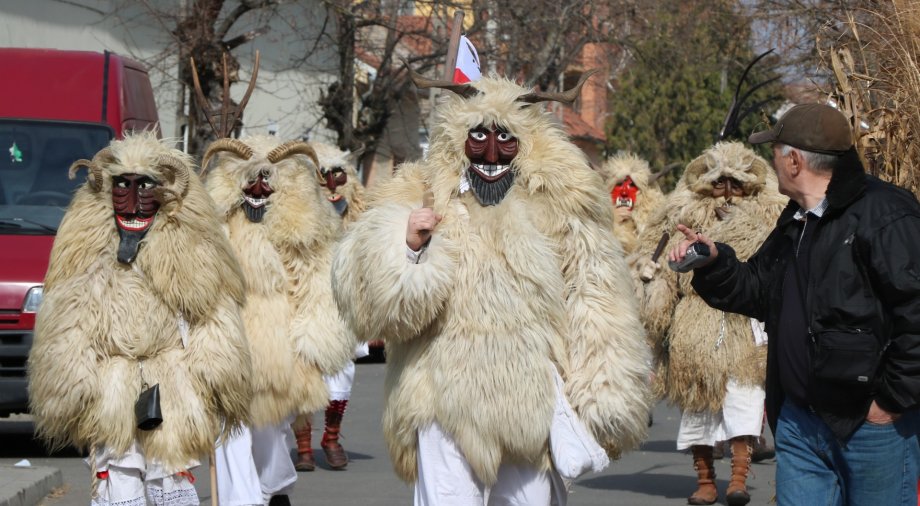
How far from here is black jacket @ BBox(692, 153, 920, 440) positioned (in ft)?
16.1

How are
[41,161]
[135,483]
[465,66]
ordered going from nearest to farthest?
[465,66]
[135,483]
[41,161]

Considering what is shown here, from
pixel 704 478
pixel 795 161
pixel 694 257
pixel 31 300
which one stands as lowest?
pixel 704 478

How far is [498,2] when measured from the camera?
22.9 m

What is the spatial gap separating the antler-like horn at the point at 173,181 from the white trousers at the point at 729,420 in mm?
3956

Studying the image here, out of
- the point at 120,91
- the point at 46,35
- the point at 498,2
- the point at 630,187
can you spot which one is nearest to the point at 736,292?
the point at 120,91

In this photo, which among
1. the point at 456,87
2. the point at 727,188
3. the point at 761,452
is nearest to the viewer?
the point at 456,87

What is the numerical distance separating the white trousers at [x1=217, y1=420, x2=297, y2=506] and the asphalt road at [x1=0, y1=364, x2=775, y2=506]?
2.56ft

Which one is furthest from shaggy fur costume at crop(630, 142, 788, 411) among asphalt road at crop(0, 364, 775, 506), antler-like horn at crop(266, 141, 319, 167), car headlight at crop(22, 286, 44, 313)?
car headlight at crop(22, 286, 44, 313)

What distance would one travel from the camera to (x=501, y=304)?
18.4 feet

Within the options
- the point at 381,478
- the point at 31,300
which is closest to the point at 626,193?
the point at 381,478

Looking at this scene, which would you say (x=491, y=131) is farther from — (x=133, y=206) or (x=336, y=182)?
(x=336, y=182)

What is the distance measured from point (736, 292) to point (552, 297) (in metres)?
0.69

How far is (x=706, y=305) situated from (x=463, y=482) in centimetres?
437

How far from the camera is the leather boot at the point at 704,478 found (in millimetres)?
9492
